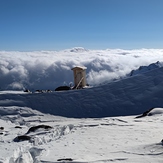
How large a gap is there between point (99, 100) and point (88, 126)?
8304 millimetres

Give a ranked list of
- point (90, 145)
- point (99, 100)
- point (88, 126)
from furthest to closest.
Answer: point (99, 100), point (88, 126), point (90, 145)

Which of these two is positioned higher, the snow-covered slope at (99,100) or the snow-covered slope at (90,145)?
the snow-covered slope at (99,100)

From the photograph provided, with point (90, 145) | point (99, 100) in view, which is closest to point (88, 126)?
point (90, 145)

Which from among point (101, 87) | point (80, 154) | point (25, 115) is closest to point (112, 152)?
point (80, 154)

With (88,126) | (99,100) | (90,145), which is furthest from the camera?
(99,100)

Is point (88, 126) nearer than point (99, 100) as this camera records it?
Yes

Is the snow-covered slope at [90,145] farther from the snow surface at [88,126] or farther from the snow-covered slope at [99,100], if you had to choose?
the snow-covered slope at [99,100]

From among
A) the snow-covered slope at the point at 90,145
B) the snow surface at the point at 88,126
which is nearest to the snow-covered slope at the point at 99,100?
the snow surface at the point at 88,126

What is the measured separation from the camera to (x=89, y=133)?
27.9 ft

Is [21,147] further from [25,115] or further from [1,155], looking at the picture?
[25,115]

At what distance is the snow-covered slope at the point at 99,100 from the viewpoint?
17016 millimetres

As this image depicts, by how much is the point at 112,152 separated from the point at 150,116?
22.0 feet

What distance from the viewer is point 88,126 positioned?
9758 mm

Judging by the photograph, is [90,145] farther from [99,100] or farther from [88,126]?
[99,100]
